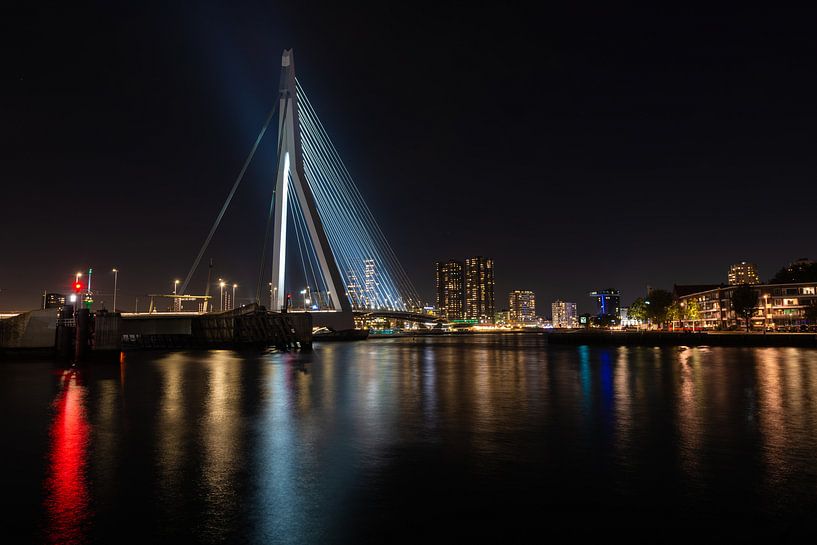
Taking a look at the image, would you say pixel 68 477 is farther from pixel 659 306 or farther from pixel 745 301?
pixel 659 306

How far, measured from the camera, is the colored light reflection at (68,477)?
22.6 feet

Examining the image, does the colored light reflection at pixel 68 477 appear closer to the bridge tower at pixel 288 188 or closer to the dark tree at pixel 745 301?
the bridge tower at pixel 288 188

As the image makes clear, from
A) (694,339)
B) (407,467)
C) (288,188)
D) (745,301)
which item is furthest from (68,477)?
(745,301)

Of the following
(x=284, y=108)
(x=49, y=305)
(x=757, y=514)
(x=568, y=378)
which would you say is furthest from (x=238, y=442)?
(x=284, y=108)

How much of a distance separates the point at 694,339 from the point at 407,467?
7541cm

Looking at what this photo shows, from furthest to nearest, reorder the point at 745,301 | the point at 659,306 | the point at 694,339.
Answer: the point at 659,306 < the point at 745,301 < the point at 694,339

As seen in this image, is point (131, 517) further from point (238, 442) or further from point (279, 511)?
point (238, 442)

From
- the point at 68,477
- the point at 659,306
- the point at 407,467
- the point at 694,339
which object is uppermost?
the point at 659,306

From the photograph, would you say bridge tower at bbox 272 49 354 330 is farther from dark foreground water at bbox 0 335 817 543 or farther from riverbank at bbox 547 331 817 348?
riverbank at bbox 547 331 817 348

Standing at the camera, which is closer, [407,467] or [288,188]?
[407,467]

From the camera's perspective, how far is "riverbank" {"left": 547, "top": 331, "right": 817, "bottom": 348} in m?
69.2

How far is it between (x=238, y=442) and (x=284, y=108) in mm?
53069

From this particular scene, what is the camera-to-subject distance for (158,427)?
45.9 feet

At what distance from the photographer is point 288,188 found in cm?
5906
